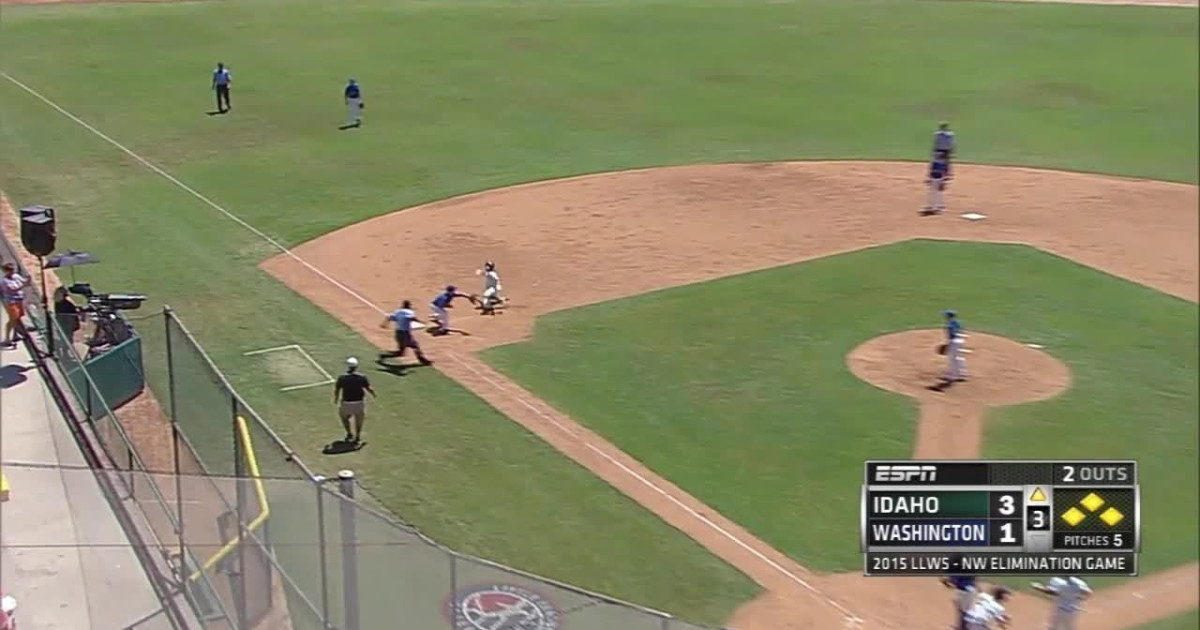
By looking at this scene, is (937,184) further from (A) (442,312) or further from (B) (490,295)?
(A) (442,312)

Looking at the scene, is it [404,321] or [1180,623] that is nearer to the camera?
[1180,623]

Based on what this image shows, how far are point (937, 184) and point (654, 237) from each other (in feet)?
12.5

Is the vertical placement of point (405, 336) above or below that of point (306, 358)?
above

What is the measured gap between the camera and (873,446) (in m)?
11.2

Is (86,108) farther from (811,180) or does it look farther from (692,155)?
(811,180)

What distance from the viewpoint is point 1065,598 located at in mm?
7891

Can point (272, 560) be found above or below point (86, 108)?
below

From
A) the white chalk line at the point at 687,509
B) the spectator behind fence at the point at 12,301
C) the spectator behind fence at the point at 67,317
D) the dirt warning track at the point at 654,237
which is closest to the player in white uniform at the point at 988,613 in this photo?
the white chalk line at the point at 687,509

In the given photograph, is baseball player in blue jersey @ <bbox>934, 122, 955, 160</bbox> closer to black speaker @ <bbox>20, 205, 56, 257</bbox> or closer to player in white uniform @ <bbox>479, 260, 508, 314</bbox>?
player in white uniform @ <bbox>479, 260, 508, 314</bbox>

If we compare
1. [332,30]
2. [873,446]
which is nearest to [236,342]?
[873,446]

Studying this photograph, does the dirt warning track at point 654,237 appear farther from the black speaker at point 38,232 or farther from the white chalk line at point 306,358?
the black speaker at point 38,232

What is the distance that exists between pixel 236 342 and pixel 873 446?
682 centimetres

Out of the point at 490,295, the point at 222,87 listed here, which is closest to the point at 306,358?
the point at 490,295

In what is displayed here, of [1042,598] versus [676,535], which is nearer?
[1042,598]
